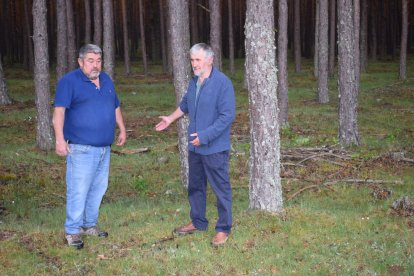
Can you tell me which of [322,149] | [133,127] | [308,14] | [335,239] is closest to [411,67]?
[308,14]

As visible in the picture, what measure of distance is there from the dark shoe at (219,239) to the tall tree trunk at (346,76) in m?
9.30

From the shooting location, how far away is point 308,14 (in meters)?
66.2

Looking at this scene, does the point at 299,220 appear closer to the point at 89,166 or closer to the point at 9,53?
the point at 89,166

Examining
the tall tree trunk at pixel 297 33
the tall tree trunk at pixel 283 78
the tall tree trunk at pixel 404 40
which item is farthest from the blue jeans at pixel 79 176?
the tall tree trunk at pixel 297 33

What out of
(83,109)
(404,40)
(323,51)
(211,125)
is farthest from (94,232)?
(404,40)

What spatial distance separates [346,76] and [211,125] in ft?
31.5

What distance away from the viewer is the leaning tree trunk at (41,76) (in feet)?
55.2

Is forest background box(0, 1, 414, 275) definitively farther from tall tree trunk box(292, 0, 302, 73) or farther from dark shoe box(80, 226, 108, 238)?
tall tree trunk box(292, 0, 302, 73)

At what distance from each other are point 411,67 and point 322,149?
33.3 m

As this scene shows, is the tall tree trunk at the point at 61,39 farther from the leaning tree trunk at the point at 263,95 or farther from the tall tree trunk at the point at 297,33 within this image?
the leaning tree trunk at the point at 263,95

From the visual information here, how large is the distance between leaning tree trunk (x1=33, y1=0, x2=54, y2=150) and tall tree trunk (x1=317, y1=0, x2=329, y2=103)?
13.3 metres

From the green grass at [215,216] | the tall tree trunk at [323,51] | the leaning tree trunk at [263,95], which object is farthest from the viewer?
the tall tree trunk at [323,51]

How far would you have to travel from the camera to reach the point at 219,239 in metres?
7.55

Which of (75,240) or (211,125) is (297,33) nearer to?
(211,125)
